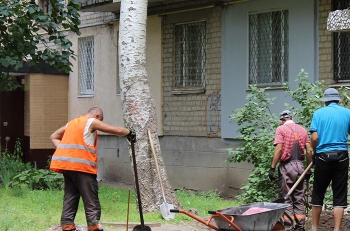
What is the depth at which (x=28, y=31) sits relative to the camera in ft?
49.2

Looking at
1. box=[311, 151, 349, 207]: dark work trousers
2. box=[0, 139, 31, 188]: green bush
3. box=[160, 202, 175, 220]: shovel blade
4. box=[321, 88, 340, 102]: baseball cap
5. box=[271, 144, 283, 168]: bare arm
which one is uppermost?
box=[321, 88, 340, 102]: baseball cap

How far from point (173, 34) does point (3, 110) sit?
21.3ft

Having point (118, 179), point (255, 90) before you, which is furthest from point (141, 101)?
point (118, 179)

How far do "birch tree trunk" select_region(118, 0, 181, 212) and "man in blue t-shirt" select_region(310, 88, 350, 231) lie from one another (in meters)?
2.95

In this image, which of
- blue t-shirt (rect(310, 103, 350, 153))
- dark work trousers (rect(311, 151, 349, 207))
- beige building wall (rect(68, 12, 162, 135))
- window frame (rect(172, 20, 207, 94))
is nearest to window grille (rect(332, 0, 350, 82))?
window frame (rect(172, 20, 207, 94))

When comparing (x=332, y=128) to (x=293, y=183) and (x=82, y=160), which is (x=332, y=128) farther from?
(x=82, y=160)

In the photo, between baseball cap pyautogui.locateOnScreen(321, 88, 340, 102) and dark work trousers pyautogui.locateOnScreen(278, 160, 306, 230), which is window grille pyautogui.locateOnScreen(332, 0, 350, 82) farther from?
baseball cap pyautogui.locateOnScreen(321, 88, 340, 102)

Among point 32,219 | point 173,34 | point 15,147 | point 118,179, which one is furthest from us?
point 15,147

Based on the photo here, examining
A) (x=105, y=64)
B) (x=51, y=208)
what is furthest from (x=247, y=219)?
(x=105, y=64)

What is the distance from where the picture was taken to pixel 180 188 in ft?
54.8

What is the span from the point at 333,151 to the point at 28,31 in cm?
805

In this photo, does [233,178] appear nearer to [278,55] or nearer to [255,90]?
[278,55]

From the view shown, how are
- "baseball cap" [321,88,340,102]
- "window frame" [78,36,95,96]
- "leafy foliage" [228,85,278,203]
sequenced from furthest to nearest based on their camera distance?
"window frame" [78,36,95,96]
"leafy foliage" [228,85,278,203]
"baseball cap" [321,88,340,102]

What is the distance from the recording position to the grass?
10.4m
